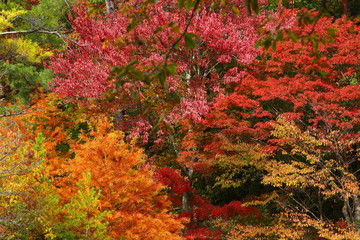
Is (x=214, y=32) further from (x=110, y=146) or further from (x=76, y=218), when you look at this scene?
(x=76, y=218)

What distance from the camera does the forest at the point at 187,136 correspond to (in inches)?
277

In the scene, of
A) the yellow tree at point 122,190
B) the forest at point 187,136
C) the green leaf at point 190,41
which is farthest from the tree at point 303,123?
the green leaf at point 190,41

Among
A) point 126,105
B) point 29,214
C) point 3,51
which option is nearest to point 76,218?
point 29,214

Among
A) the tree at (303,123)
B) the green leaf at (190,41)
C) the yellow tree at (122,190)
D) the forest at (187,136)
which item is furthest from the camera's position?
the tree at (303,123)

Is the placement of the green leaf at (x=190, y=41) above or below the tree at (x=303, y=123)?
above

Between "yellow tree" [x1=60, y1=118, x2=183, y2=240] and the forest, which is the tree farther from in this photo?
"yellow tree" [x1=60, y1=118, x2=183, y2=240]

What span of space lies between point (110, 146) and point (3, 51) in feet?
11.0

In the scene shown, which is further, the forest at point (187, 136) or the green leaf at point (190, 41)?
the forest at point (187, 136)

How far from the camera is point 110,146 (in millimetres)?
8586

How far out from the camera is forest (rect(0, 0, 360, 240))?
704 centimetres

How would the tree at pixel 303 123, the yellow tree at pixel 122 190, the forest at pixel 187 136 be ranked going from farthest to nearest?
the tree at pixel 303 123
the yellow tree at pixel 122 190
the forest at pixel 187 136

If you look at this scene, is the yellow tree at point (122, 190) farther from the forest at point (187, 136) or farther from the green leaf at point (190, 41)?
the green leaf at point (190, 41)

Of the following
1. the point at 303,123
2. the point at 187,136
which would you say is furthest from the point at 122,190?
the point at 303,123

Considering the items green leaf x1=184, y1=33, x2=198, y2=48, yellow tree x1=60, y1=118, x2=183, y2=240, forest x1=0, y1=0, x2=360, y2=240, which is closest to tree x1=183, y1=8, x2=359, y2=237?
forest x1=0, y1=0, x2=360, y2=240
